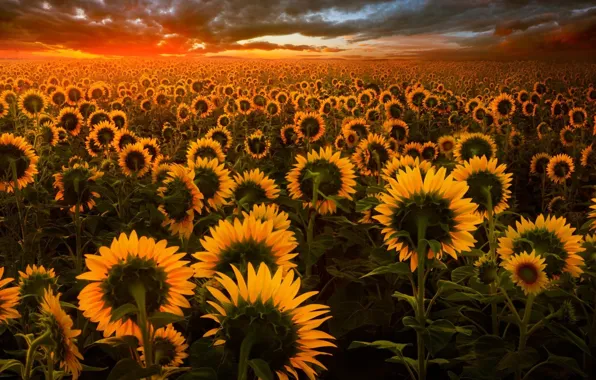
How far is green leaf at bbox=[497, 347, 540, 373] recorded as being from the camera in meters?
1.90

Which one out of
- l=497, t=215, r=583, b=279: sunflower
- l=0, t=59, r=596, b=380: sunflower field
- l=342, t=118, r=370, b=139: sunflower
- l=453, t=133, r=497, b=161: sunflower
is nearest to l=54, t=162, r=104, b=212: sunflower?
l=0, t=59, r=596, b=380: sunflower field

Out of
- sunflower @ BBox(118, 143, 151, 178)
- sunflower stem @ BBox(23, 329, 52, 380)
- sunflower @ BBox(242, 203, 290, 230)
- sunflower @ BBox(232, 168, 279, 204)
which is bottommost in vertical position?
sunflower @ BBox(118, 143, 151, 178)

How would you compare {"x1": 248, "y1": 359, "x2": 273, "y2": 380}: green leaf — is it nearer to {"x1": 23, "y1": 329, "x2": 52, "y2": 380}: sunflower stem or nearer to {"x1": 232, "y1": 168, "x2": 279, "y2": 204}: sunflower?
{"x1": 23, "y1": 329, "x2": 52, "y2": 380}: sunflower stem

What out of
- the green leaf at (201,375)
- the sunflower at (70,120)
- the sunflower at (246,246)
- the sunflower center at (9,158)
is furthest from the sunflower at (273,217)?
the sunflower at (70,120)

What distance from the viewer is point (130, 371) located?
117 centimetres

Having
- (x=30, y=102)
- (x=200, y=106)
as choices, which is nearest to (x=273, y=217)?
(x=30, y=102)

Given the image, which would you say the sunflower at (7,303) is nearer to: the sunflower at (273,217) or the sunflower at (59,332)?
the sunflower at (59,332)

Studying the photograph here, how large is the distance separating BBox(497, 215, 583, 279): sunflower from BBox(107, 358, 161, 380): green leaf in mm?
1588

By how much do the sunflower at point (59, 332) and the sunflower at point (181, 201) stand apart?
1.19 meters

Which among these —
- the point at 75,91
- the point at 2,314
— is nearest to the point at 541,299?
the point at 2,314

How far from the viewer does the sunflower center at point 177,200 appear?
99.1 inches

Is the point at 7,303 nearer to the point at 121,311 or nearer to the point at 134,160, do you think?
the point at 121,311

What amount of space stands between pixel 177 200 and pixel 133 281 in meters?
1.29

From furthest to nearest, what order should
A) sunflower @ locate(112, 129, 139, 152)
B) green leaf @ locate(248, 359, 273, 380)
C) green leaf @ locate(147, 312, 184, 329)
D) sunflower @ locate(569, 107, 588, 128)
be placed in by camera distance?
sunflower @ locate(569, 107, 588, 128)
sunflower @ locate(112, 129, 139, 152)
green leaf @ locate(147, 312, 184, 329)
green leaf @ locate(248, 359, 273, 380)
